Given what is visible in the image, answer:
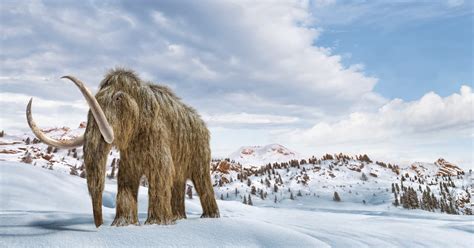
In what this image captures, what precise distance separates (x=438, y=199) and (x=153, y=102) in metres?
30.4

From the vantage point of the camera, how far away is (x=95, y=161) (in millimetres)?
3752

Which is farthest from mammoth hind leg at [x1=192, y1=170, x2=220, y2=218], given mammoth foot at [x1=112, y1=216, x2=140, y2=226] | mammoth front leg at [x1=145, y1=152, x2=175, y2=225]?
mammoth foot at [x1=112, y1=216, x2=140, y2=226]

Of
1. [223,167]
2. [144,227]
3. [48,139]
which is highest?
[223,167]

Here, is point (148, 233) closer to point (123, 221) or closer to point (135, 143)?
point (123, 221)

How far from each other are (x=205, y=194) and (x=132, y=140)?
1.74 metres

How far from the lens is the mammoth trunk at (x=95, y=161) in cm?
366

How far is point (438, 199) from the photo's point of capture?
27734 mm

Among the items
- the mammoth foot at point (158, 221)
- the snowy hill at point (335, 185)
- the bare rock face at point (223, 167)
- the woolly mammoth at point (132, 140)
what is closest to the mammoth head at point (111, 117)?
the woolly mammoth at point (132, 140)

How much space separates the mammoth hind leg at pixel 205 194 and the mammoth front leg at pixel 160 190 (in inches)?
45.8

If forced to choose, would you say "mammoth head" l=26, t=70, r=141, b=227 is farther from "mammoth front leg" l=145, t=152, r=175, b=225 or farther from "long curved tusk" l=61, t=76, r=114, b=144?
"mammoth front leg" l=145, t=152, r=175, b=225

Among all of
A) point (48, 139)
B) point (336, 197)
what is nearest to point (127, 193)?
point (48, 139)

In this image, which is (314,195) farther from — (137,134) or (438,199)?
(137,134)

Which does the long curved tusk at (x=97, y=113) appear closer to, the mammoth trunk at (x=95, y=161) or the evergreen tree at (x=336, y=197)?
the mammoth trunk at (x=95, y=161)

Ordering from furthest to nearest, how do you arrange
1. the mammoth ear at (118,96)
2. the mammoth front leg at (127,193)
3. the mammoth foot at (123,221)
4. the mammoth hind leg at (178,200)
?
the mammoth hind leg at (178,200) → the mammoth ear at (118,96) → the mammoth front leg at (127,193) → the mammoth foot at (123,221)
